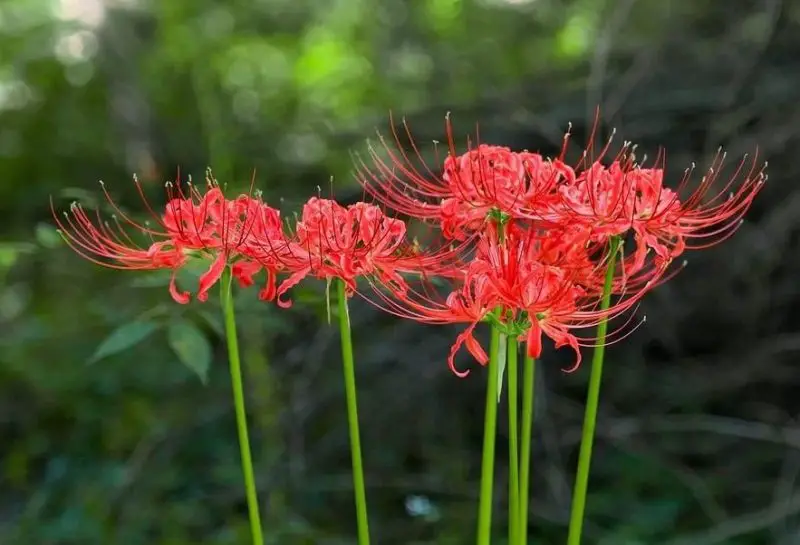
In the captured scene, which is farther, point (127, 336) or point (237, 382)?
point (127, 336)

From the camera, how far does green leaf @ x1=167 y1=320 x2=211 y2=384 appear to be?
91 centimetres

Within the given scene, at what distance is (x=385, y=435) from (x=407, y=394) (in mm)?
138

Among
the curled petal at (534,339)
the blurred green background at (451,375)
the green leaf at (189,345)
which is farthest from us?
the blurred green background at (451,375)

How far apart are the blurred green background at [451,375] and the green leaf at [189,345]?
24cm

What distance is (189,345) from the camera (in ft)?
3.05

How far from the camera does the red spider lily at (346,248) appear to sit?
576 mm

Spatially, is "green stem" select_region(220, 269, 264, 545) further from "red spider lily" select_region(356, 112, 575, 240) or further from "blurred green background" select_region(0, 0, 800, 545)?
"blurred green background" select_region(0, 0, 800, 545)

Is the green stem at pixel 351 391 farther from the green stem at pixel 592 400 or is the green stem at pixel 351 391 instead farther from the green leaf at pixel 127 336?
the green leaf at pixel 127 336

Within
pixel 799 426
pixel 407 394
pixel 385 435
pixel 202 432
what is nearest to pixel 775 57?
pixel 799 426

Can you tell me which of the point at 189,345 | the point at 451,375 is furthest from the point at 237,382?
the point at 451,375

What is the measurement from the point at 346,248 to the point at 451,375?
3.80 ft

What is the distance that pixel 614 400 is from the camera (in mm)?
1727

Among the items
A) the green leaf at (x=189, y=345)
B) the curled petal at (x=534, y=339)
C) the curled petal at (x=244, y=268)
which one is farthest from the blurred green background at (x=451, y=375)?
the curled petal at (x=534, y=339)

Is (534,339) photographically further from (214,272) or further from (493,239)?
(214,272)
